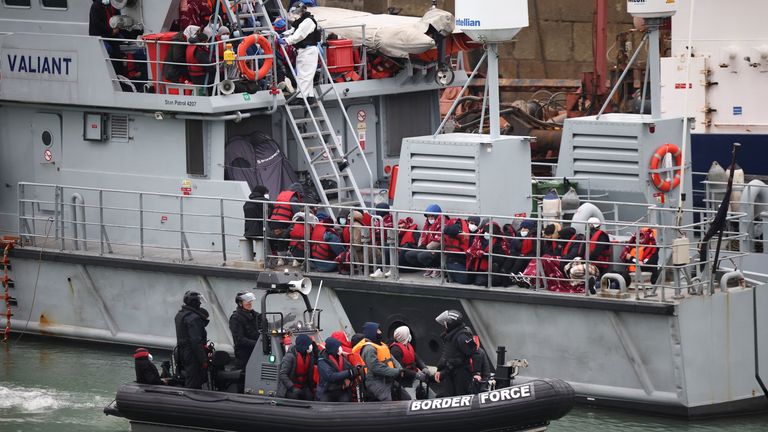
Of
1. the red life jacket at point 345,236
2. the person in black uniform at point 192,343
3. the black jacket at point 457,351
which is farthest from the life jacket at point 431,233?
the person in black uniform at point 192,343

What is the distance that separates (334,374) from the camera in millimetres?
14727

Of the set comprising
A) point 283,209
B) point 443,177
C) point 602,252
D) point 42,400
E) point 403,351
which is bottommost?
point 42,400

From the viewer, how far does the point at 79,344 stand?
19.7 metres

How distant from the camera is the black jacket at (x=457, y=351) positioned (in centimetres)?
1497

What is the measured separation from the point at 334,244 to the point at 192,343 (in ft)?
8.65

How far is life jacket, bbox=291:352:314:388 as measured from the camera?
591 inches

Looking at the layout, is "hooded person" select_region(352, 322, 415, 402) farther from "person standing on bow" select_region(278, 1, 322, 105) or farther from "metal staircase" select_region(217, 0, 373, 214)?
"person standing on bow" select_region(278, 1, 322, 105)

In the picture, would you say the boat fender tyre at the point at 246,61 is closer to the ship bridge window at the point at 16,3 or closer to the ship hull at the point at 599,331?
the ship hull at the point at 599,331

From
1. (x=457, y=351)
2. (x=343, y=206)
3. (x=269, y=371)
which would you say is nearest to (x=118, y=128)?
(x=343, y=206)

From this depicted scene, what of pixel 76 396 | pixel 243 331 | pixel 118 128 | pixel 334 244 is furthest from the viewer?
pixel 118 128

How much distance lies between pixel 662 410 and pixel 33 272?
7.89 meters

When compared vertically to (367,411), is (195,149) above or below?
above

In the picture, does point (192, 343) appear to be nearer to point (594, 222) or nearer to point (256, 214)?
point (256, 214)

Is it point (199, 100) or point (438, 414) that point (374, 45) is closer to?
point (199, 100)
